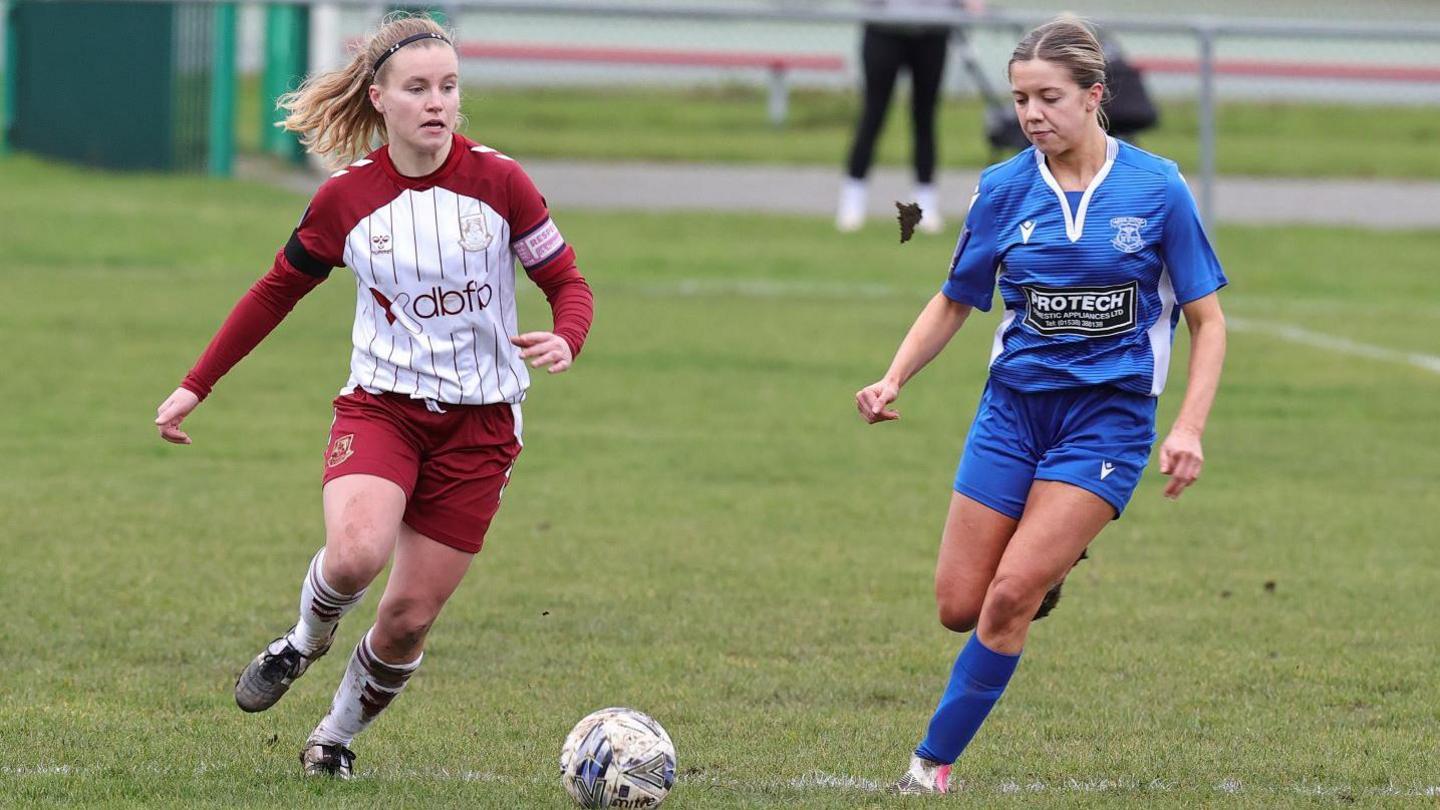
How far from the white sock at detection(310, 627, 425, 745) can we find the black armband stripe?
0.86 m

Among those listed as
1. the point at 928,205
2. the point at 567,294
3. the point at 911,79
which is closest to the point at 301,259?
the point at 567,294

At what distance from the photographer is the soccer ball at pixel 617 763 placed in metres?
4.52

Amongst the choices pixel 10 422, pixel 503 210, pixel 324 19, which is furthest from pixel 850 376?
pixel 324 19

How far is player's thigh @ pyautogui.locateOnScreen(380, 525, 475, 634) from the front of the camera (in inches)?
190

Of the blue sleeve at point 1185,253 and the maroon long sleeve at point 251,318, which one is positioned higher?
the blue sleeve at point 1185,253

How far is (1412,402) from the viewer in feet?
37.6

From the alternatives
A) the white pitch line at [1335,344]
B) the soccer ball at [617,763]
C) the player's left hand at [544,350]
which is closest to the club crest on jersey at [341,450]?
the player's left hand at [544,350]

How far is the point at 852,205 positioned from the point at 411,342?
40.9 ft

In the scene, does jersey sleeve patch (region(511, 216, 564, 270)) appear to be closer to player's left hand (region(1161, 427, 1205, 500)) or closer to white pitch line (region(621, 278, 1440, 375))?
player's left hand (region(1161, 427, 1205, 500))

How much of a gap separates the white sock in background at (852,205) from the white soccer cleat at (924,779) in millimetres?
12033

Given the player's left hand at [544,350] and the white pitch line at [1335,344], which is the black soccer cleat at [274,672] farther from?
the white pitch line at [1335,344]

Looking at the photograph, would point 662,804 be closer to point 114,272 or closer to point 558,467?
point 558,467

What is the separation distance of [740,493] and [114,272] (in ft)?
26.8

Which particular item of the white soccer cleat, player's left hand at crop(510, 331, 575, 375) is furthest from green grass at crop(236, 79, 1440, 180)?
player's left hand at crop(510, 331, 575, 375)
